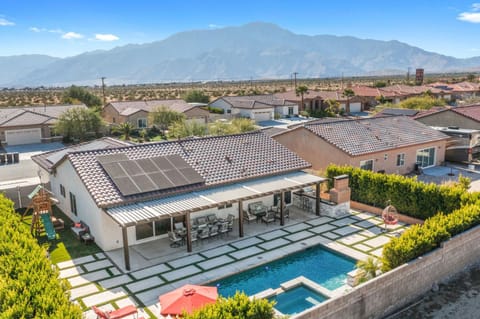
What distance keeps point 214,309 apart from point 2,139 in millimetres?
52495

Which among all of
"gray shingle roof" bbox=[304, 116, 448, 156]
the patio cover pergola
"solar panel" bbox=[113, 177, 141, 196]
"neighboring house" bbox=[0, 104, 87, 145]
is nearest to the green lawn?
Result: the patio cover pergola

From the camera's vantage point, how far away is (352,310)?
1391 cm

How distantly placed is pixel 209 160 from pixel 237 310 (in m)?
14.4

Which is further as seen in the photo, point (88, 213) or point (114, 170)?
point (88, 213)

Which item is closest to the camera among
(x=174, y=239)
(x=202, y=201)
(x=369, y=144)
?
(x=202, y=201)

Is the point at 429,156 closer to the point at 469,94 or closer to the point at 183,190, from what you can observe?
the point at 183,190

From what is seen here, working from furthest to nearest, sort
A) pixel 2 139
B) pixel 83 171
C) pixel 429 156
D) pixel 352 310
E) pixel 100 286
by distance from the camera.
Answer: pixel 2 139, pixel 429 156, pixel 83 171, pixel 100 286, pixel 352 310

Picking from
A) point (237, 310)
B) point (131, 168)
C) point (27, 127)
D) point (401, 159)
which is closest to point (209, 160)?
point (131, 168)

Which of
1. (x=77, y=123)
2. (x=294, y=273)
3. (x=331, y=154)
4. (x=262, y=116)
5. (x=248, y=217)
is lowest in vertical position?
(x=294, y=273)

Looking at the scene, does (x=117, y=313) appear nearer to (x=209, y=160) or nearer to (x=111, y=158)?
(x=111, y=158)

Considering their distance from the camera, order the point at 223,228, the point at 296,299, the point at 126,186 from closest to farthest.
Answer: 1. the point at 296,299
2. the point at 126,186
3. the point at 223,228

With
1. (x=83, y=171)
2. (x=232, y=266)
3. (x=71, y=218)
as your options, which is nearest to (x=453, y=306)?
(x=232, y=266)

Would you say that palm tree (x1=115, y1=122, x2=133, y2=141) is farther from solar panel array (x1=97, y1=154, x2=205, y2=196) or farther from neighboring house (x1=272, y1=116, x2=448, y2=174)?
solar panel array (x1=97, y1=154, x2=205, y2=196)

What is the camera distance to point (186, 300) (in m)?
13.3
